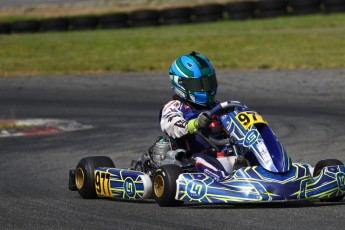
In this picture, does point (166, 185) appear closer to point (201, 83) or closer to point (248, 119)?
point (248, 119)

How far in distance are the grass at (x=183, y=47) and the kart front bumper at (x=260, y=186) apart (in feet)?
43.6

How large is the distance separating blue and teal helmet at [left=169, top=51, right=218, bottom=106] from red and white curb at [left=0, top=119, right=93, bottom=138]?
5.94 meters

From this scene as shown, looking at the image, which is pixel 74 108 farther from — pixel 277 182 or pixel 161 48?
pixel 277 182

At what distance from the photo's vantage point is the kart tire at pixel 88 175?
357 inches

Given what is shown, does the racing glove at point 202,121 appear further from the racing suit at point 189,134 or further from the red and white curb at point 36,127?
the red and white curb at point 36,127

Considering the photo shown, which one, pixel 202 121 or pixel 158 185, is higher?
pixel 202 121

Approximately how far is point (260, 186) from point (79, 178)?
2277 mm

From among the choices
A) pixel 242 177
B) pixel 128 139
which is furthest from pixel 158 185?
pixel 128 139

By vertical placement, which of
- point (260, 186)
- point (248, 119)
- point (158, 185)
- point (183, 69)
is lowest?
point (158, 185)

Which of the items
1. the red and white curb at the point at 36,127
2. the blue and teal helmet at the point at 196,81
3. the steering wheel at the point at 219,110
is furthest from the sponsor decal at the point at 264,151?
the red and white curb at the point at 36,127

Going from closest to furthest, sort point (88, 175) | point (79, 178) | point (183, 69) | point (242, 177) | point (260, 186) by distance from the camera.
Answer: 1. point (260, 186)
2. point (242, 177)
3. point (183, 69)
4. point (88, 175)
5. point (79, 178)

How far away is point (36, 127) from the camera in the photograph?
49.2 ft

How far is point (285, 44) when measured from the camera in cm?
2473

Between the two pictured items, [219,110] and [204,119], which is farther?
[219,110]
